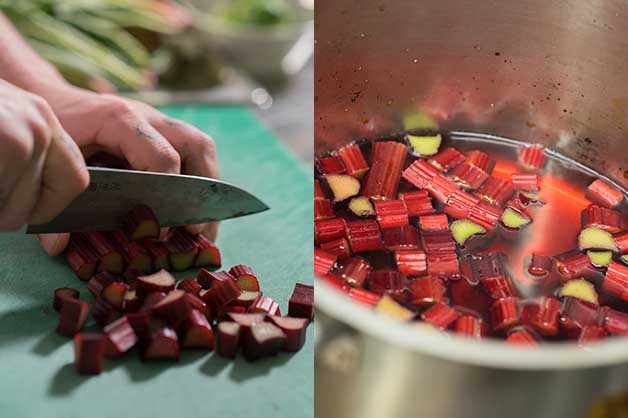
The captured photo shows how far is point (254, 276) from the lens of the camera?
1.68m

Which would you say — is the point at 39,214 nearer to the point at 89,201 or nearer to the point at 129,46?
the point at 89,201

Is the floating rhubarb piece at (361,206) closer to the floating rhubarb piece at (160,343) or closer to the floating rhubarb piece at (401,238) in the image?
the floating rhubarb piece at (401,238)

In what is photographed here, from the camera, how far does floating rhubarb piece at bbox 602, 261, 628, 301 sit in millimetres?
1526

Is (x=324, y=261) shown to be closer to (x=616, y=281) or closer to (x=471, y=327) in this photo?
(x=471, y=327)

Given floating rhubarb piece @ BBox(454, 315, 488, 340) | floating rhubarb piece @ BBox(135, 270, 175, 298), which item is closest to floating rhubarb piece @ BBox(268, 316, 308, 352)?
floating rhubarb piece @ BBox(135, 270, 175, 298)

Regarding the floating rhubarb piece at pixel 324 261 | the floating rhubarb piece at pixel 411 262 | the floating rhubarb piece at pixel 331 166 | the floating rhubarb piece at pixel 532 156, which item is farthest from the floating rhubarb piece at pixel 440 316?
the floating rhubarb piece at pixel 532 156

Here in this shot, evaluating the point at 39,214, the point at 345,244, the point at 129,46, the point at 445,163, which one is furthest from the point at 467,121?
the point at 129,46

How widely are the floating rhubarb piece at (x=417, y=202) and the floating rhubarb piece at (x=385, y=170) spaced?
0.14ft

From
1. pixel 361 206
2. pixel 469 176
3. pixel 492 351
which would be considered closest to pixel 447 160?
pixel 469 176

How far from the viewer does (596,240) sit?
165cm

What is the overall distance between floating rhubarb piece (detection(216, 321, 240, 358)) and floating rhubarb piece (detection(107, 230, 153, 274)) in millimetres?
315

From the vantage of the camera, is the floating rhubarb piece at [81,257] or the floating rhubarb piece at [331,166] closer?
the floating rhubarb piece at [81,257]

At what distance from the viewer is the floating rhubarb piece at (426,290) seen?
4.57 feet

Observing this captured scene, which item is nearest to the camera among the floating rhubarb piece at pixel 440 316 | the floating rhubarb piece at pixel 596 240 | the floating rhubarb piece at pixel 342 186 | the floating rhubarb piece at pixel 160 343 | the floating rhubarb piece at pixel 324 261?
the floating rhubarb piece at pixel 440 316
